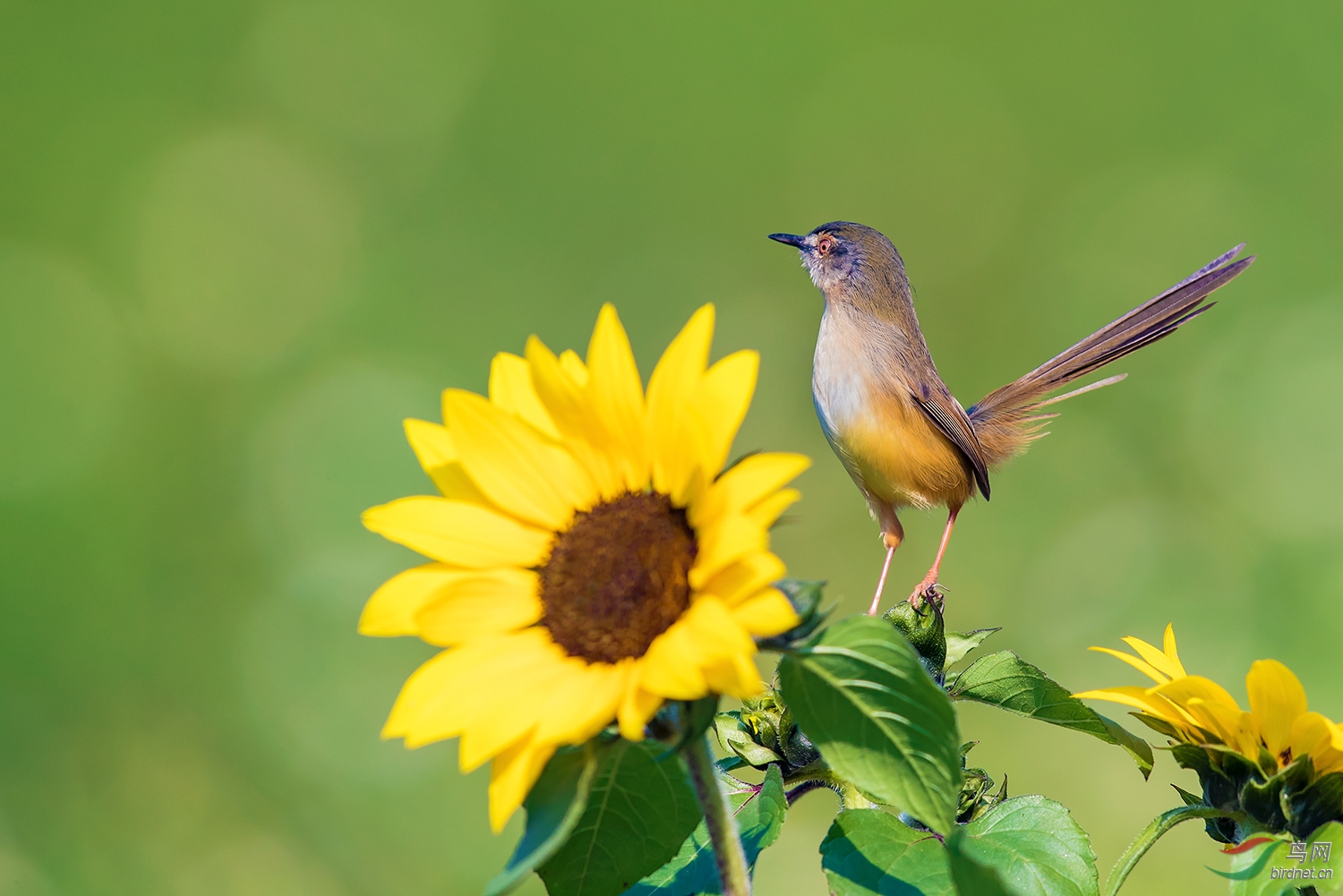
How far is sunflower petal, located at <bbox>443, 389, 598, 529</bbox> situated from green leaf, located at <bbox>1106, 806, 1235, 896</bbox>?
73 cm

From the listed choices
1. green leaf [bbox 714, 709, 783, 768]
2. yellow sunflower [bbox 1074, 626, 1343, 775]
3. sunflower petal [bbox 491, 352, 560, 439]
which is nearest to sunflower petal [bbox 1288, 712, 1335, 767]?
yellow sunflower [bbox 1074, 626, 1343, 775]

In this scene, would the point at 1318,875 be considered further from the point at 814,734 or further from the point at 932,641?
the point at 814,734

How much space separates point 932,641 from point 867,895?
1.22 feet

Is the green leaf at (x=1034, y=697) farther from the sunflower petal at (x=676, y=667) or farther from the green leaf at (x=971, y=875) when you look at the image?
the sunflower petal at (x=676, y=667)

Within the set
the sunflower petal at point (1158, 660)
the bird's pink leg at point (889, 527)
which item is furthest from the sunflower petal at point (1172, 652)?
the bird's pink leg at point (889, 527)

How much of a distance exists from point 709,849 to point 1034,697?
1.55ft

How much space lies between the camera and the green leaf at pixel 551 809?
0.80m

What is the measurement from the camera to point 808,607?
3.04 ft

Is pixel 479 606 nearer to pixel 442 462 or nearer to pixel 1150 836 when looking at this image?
pixel 442 462

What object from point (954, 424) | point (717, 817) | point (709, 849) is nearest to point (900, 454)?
point (954, 424)

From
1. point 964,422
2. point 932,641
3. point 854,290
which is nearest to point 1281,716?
point 932,641

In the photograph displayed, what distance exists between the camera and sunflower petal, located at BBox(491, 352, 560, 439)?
3.66 ft

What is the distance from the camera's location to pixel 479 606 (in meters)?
1.02

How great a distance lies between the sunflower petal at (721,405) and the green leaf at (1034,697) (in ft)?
2.18
